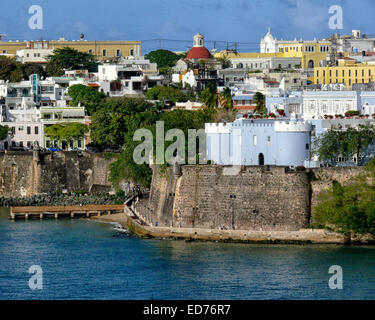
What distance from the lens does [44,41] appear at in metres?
99.7

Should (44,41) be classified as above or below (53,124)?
above

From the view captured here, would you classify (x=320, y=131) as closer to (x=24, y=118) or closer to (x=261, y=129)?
(x=261, y=129)

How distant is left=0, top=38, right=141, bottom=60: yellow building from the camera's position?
336 ft

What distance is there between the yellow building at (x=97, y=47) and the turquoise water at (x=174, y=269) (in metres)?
51.8

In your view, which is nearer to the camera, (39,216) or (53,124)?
(39,216)

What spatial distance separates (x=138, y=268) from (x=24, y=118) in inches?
1126

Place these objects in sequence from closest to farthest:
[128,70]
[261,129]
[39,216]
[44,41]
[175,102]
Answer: [261,129] → [39,216] → [175,102] → [128,70] → [44,41]

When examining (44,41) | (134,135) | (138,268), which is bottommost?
(138,268)

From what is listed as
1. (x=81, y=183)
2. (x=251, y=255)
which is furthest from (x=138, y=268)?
(x=81, y=183)

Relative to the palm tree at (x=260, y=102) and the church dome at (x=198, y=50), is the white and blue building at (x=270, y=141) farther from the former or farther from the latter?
the church dome at (x=198, y=50)

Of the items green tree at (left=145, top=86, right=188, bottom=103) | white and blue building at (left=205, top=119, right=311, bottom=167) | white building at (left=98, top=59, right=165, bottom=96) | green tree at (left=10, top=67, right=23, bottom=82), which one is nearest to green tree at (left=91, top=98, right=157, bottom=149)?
green tree at (left=145, top=86, right=188, bottom=103)

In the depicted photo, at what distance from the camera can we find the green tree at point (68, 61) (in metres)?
90.6

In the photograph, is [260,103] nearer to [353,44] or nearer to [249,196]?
[249,196]

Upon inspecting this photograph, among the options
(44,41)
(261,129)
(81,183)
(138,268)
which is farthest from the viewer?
(44,41)
